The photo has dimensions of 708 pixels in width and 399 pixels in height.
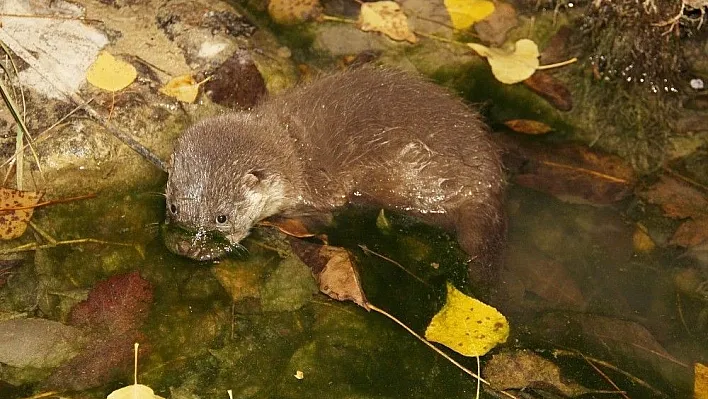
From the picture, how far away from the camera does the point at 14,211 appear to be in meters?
3.29

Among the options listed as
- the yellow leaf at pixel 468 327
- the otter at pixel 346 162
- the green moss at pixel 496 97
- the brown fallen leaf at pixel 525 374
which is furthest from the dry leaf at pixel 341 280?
the green moss at pixel 496 97

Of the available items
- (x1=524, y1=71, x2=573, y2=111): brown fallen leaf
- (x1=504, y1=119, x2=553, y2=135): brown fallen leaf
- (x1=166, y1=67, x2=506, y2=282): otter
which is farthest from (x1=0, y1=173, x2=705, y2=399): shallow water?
(x1=524, y1=71, x2=573, y2=111): brown fallen leaf

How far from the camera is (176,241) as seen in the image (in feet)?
10.9

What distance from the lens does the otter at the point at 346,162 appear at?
3.36 metres

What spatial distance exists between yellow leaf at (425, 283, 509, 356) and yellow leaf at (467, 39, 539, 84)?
1.34 m

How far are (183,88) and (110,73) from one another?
0.32 meters

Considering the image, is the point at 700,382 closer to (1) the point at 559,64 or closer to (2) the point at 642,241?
(2) the point at 642,241

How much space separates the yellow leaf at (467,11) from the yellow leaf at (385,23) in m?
0.25

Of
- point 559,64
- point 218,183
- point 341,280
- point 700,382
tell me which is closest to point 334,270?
point 341,280

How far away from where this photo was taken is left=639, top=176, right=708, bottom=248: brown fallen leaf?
11.8 feet

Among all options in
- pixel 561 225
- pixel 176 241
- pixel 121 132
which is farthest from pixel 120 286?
pixel 561 225

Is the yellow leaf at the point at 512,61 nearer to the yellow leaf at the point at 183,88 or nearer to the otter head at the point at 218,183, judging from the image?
the otter head at the point at 218,183

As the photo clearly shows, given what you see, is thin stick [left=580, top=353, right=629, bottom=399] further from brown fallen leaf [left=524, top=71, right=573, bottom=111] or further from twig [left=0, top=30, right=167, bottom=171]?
twig [left=0, top=30, right=167, bottom=171]

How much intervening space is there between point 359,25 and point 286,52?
0.44 meters
